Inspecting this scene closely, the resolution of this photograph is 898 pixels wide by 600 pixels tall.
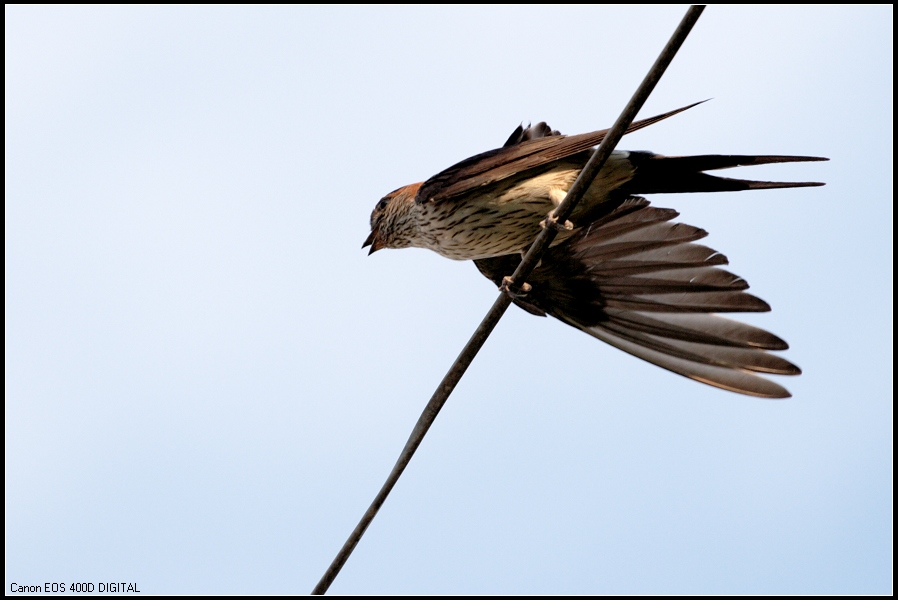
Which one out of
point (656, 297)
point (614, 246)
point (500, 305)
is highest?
point (614, 246)

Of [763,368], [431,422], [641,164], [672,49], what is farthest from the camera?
[641,164]

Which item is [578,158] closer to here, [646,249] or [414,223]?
[646,249]

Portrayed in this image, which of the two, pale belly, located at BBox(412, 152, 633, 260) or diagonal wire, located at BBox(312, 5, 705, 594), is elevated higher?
pale belly, located at BBox(412, 152, 633, 260)

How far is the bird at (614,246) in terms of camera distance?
5625 millimetres

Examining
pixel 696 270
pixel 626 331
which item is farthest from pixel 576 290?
pixel 696 270

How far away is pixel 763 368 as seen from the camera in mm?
5449

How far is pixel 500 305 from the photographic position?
13.6ft

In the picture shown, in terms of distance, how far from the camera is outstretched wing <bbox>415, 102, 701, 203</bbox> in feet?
18.8

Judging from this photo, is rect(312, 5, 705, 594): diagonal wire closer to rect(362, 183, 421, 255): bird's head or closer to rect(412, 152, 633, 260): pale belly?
rect(412, 152, 633, 260): pale belly

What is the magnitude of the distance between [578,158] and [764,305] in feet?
4.78

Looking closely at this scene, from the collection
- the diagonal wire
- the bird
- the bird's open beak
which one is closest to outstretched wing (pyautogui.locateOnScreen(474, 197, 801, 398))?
the bird

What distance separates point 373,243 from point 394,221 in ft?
1.32

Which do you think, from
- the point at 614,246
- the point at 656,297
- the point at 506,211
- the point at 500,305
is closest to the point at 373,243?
the point at 506,211

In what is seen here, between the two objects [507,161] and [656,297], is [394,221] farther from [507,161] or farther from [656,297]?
[656,297]
